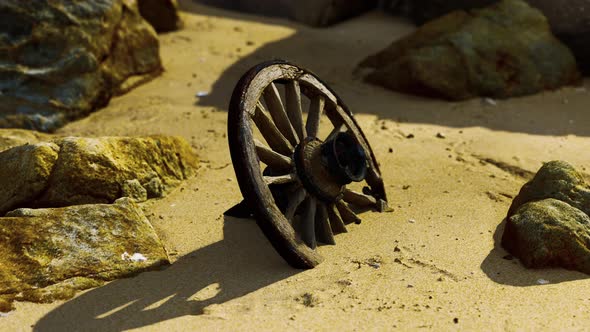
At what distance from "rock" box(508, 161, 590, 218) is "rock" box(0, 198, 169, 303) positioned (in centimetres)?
221


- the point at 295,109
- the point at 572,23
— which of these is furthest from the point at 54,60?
the point at 572,23

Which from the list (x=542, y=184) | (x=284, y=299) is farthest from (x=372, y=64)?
(x=284, y=299)

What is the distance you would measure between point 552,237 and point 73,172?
286 centimetres

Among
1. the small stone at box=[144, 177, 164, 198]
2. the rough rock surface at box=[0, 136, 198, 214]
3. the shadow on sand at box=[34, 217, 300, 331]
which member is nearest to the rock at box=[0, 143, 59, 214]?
the rough rock surface at box=[0, 136, 198, 214]

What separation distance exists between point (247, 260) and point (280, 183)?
0.47 meters

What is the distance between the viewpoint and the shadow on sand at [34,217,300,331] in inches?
138

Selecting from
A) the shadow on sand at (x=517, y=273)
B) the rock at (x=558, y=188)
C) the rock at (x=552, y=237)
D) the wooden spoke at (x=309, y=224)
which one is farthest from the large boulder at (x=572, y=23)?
the wooden spoke at (x=309, y=224)

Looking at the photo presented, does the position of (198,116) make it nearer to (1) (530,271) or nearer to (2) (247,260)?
(2) (247,260)

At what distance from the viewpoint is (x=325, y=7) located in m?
9.60

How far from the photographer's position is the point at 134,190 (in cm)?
488

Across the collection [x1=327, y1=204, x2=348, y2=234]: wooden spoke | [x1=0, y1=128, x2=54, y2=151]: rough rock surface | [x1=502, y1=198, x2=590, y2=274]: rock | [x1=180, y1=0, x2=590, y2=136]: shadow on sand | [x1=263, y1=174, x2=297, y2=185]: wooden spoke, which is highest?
[x1=263, y1=174, x2=297, y2=185]: wooden spoke

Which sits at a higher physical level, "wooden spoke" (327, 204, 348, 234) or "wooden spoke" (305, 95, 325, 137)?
"wooden spoke" (305, 95, 325, 137)

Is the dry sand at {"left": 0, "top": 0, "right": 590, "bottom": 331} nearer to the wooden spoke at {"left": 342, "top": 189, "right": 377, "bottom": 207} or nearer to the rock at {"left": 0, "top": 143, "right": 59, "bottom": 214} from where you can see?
the wooden spoke at {"left": 342, "top": 189, "right": 377, "bottom": 207}

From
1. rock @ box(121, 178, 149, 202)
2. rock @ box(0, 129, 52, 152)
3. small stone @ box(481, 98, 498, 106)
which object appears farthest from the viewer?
small stone @ box(481, 98, 498, 106)
